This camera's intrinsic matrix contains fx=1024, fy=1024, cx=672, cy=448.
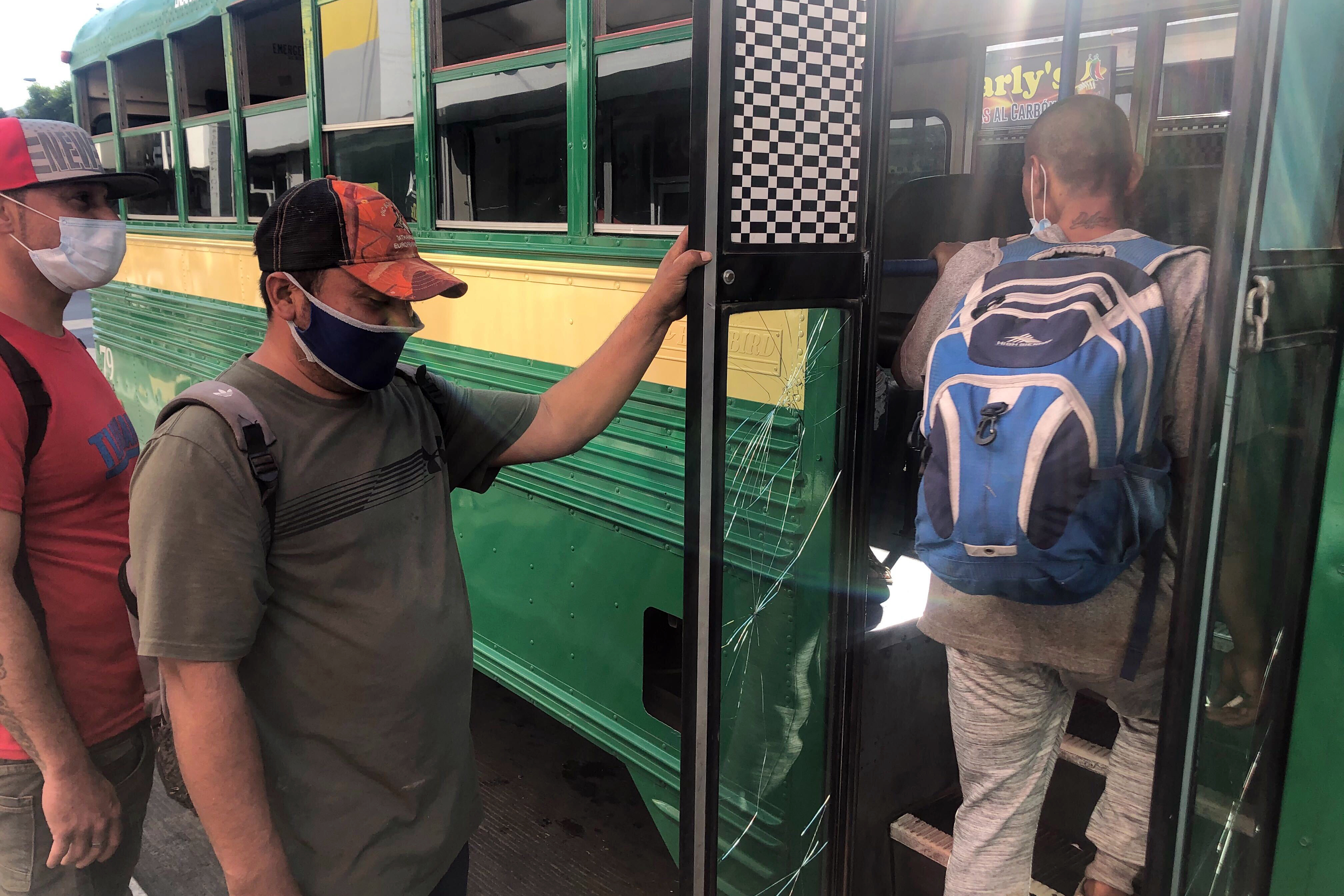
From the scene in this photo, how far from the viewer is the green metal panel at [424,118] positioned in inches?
Answer: 110

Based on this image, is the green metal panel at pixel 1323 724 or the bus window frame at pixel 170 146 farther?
the bus window frame at pixel 170 146

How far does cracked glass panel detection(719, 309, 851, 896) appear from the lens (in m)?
1.84

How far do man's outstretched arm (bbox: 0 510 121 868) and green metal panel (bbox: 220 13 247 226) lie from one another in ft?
9.04

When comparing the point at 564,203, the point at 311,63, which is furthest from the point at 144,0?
the point at 564,203

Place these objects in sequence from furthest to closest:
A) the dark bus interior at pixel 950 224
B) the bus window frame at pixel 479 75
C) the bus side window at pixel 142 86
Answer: the bus side window at pixel 142 86 < the dark bus interior at pixel 950 224 < the bus window frame at pixel 479 75

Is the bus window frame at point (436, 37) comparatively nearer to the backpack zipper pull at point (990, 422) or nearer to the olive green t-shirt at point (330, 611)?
the olive green t-shirt at point (330, 611)

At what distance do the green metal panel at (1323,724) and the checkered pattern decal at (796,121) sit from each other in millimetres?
890

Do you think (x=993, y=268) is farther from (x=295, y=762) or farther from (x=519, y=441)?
(x=295, y=762)

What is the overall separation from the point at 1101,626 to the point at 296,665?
130cm

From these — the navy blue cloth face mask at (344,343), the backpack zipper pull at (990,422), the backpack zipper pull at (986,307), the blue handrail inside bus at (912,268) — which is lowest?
the backpack zipper pull at (990,422)

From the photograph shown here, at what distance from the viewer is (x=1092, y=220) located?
1.85 meters

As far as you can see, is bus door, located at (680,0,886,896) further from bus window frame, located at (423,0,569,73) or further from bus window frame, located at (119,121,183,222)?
bus window frame, located at (119,121,183,222)

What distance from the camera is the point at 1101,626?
1763mm

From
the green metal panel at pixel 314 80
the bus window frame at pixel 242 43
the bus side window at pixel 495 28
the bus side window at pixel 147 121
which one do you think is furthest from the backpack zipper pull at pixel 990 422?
the bus side window at pixel 147 121
